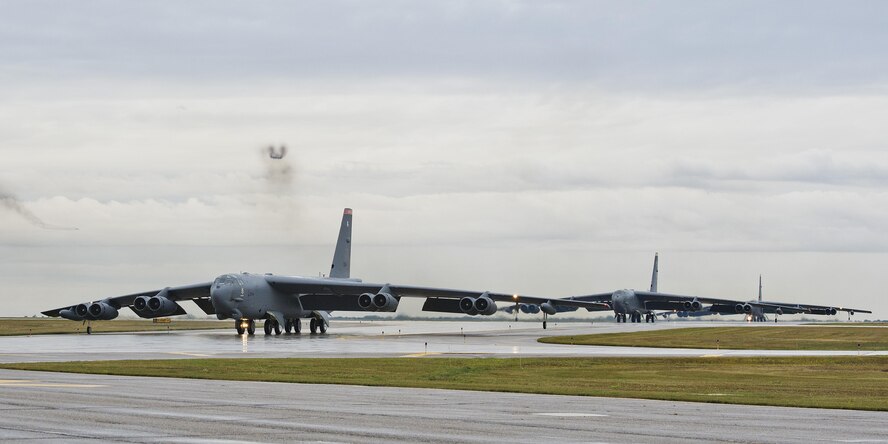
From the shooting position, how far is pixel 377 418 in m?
17.2

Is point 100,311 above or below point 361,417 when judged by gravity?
above

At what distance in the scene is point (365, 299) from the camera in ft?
235

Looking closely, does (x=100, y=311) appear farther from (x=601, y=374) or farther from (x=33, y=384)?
(x=33, y=384)

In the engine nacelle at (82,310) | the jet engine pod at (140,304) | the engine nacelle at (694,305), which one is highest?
the engine nacelle at (694,305)

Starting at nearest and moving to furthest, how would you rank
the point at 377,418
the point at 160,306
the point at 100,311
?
1. the point at 377,418
2. the point at 160,306
3. the point at 100,311

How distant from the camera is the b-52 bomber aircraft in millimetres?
67562

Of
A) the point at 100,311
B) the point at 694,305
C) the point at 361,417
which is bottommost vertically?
the point at 361,417

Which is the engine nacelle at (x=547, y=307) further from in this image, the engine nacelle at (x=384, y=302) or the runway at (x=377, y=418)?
the runway at (x=377, y=418)

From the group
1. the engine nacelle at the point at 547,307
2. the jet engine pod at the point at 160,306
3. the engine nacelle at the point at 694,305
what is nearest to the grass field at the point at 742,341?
the engine nacelle at the point at 547,307

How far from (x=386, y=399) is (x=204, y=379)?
7914 mm

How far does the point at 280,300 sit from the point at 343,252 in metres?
9.80

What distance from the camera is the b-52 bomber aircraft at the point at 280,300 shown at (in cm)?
6756

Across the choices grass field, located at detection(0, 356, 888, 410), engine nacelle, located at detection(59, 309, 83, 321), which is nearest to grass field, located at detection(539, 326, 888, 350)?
grass field, located at detection(0, 356, 888, 410)

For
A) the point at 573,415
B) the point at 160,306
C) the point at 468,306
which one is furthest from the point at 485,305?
the point at 573,415
